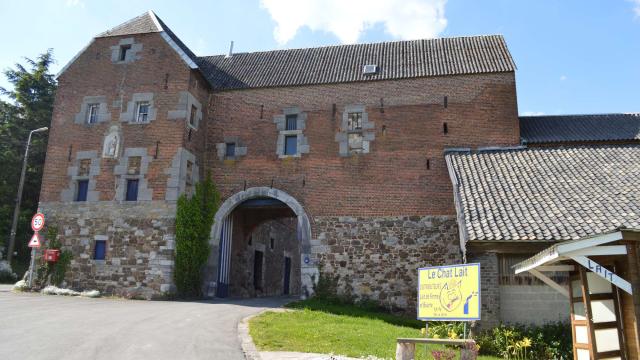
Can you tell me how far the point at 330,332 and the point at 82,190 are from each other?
1232 centimetres

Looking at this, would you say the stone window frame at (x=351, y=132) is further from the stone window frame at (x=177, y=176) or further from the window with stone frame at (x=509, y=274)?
the window with stone frame at (x=509, y=274)

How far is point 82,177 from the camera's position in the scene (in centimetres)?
1797

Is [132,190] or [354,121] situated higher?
[354,121]

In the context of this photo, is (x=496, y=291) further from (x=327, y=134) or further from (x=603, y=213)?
(x=327, y=134)

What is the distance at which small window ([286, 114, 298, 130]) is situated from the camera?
18734 mm

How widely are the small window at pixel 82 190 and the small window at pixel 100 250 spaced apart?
1.91m

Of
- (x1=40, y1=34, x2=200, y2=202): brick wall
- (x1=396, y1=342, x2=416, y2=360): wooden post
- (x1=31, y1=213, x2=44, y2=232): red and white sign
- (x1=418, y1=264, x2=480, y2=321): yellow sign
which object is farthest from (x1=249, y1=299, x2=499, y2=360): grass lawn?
(x1=31, y1=213, x2=44, y2=232): red and white sign

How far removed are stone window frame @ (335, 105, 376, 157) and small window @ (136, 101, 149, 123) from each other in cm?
734

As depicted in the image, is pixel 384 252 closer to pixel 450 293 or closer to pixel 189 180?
pixel 189 180

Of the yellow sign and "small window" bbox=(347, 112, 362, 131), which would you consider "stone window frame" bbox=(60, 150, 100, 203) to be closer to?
"small window" bbox=(347, 112, 362, 131)

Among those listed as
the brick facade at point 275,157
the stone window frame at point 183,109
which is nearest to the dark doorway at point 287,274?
the brick facade at point 275,157

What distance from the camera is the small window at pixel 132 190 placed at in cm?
1748

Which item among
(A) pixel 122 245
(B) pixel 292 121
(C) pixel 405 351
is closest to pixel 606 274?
(C) pixel 405 351

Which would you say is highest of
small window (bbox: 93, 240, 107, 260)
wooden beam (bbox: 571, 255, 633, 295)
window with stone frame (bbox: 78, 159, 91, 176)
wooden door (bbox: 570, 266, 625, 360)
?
window with stone frame (bbox: 78, 159, 91, 176)
